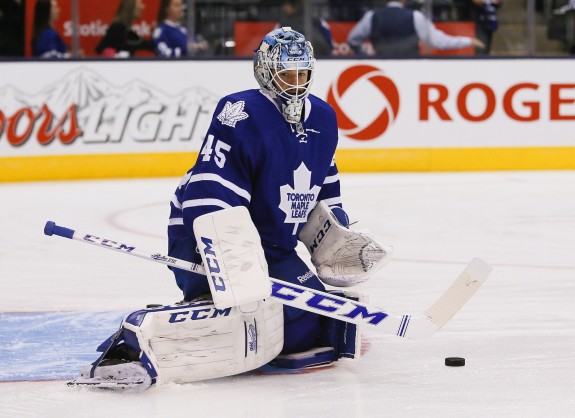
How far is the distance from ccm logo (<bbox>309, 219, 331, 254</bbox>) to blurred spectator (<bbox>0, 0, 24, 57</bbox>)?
17.4 feet

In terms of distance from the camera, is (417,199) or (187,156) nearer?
(417,199)

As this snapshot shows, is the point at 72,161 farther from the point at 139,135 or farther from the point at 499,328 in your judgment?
the point at 499,328

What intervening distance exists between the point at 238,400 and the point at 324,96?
19.7ft

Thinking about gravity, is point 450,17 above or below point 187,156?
above

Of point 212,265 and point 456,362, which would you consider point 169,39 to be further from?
point 212,265

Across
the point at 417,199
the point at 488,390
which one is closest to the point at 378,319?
the point at 488,390

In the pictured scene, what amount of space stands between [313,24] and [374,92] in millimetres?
642

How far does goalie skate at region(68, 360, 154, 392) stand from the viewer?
301 cm

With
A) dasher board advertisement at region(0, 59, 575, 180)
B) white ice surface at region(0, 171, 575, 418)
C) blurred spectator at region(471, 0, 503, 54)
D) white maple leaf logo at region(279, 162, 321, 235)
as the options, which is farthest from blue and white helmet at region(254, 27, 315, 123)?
blurred spectator at region(471, 0, 503, 54)

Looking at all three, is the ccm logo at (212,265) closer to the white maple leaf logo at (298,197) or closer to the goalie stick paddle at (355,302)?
the goalie stick paddle at (355,302)

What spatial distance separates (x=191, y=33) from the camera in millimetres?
8805

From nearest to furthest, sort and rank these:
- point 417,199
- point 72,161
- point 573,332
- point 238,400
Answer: point 238,400, point 573,332, point 417,199, point 72,161

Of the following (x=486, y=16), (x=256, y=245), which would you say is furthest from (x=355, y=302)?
(x=486, y=16)

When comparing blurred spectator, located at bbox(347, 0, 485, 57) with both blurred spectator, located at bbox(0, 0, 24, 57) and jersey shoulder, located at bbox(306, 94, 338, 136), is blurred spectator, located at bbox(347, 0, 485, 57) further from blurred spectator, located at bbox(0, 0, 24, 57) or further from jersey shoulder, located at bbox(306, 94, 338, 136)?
jersey shoulder, located at bbox(306, 94, 338, 136)
